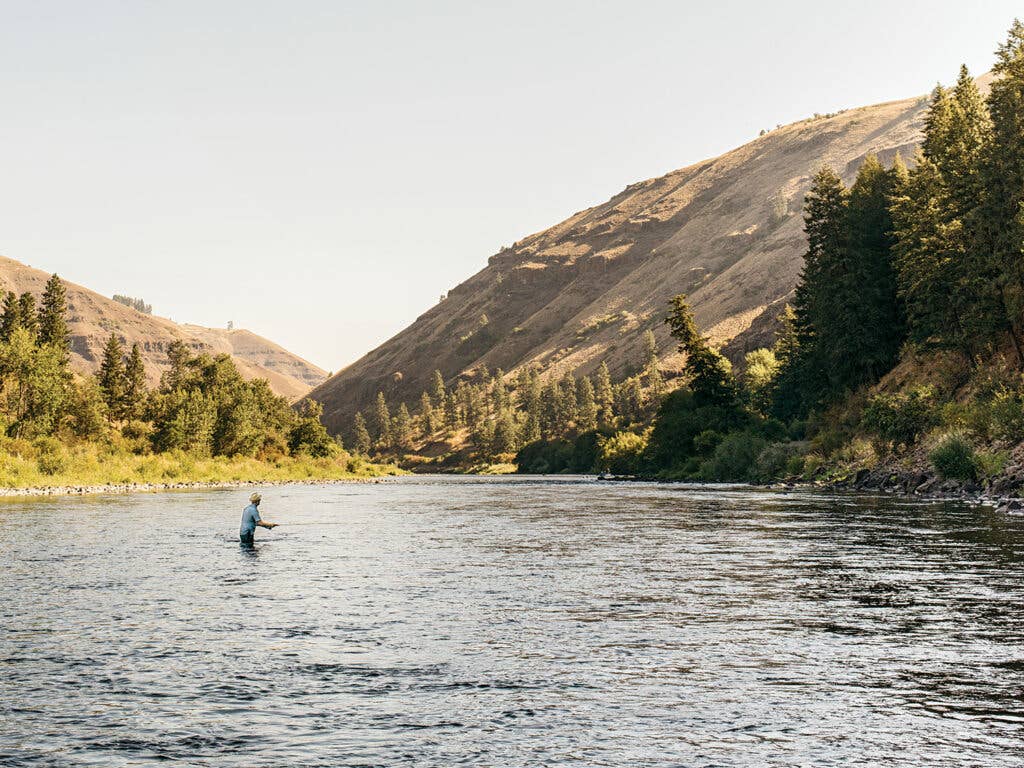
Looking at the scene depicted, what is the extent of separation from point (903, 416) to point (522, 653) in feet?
173

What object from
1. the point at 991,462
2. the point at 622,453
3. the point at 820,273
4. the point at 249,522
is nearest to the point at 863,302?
the point at 820,273

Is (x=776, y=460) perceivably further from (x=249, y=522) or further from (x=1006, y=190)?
(x=249, y=522)

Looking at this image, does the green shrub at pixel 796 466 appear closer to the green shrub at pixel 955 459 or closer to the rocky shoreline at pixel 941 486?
the rocky shoreline at pixel 941 486

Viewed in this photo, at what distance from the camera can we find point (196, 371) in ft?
433

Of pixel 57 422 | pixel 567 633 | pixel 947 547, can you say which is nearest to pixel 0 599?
pixel 567 633

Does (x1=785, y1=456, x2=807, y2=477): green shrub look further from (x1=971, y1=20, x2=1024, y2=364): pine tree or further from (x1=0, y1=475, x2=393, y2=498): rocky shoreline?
(x1=0, y1=475, x2=393, y2=498): rocky shoreline

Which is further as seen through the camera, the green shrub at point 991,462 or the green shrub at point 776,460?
the green shrub at point 776,460

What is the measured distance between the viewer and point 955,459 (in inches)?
1956

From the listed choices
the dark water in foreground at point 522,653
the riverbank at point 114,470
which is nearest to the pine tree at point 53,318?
the riverbank at point 114,470

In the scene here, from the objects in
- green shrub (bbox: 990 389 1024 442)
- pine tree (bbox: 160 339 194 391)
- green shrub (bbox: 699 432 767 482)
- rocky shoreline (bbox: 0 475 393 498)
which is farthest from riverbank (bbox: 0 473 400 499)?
green shrub (bbox: 990 389 1024 442)

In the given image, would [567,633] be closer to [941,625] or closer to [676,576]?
[941,625]

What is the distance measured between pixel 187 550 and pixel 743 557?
1744 cm

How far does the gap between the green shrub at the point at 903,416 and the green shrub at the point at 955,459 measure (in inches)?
375

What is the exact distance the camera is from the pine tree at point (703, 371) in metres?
110
